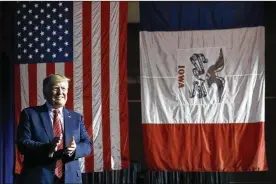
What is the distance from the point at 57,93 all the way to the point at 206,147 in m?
3.36

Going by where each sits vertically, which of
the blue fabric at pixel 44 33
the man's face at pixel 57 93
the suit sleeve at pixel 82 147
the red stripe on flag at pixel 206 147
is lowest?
the red stripe on flag at pixel 206 147

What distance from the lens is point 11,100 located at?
633cm

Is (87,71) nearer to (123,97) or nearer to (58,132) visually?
(123,97)

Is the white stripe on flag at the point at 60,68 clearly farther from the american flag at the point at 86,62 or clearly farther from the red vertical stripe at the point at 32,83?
the red vertical stripe at the point at 32,83

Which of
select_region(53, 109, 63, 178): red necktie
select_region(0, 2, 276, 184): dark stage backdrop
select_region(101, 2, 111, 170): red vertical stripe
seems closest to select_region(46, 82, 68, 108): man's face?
select_region(53, 109, 63, 178): red necktie

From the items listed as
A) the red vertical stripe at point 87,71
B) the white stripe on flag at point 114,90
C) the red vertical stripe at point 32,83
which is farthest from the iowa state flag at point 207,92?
the red vertical stripe at point 32,83

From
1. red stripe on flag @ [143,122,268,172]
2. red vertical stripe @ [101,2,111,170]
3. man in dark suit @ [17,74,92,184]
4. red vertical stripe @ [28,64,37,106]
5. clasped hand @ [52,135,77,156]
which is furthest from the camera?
→ red vertical stripe @ [28,64,37,106]

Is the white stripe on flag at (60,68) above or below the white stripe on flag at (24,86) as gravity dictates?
above

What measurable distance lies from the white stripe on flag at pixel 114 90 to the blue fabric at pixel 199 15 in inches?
16.0

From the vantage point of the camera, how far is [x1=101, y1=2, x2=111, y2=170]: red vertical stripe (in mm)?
5969

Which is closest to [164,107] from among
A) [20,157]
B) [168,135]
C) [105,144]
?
[168,135]

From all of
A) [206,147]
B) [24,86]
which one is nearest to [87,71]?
[24,86]

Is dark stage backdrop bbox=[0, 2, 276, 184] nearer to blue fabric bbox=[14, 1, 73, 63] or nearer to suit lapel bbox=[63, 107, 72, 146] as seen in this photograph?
blue fabric bbox=[14, 1, 73, 63]

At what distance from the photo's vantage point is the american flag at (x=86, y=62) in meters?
5.98
